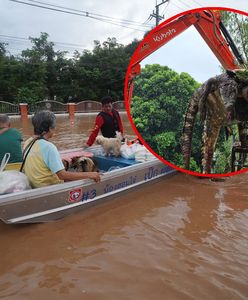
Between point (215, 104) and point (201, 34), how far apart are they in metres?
1.03

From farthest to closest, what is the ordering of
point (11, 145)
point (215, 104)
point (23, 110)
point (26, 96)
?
point (26, 96) → point (23, 110) → point (11, 145) → point (215, 104)

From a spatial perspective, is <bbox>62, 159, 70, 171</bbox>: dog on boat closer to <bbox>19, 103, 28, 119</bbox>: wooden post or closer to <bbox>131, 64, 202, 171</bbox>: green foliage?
<bbox>131, 64, 202, 171</bbox>: green foliage

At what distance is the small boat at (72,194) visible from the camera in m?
3.63

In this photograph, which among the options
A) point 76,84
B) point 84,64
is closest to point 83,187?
point 76,84

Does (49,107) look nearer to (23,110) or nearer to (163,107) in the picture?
(23,110)

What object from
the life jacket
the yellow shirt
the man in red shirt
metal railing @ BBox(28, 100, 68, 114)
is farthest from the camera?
metal railing @ BBox(28, 100, 68, 114)

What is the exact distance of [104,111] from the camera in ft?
20.4

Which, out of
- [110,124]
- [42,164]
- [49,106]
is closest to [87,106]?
[49,106]

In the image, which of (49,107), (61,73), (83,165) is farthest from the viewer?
(61,73)

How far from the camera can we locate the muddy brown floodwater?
287 cm

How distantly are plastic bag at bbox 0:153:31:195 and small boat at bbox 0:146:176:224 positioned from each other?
15 cm

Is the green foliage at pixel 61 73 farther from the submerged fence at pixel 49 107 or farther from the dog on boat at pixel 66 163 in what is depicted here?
the dog on boat at pixel 66 163

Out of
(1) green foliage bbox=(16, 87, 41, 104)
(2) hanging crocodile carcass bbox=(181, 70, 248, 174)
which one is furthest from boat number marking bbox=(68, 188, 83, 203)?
(1) green foliage bbox=(16, 87, 41, 104)

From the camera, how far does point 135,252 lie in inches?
138
